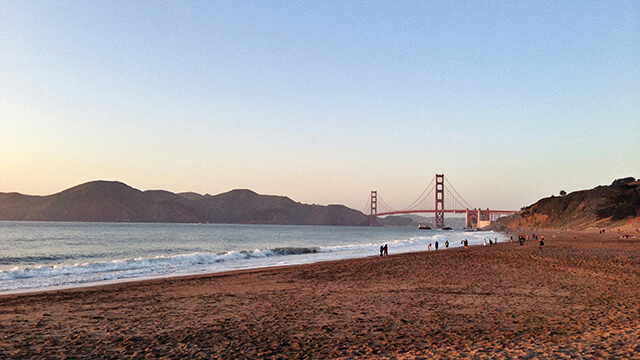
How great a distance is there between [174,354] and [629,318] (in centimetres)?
824

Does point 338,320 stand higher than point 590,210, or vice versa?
point 590,210

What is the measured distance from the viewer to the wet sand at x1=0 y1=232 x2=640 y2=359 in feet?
20.3

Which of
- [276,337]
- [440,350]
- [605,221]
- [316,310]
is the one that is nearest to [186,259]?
[316,310]

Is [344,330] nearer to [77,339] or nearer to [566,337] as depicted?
[566,337]

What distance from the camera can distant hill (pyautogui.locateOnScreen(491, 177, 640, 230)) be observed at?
7050cm

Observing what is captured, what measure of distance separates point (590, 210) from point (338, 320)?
104m

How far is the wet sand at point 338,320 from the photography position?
20.3 ft

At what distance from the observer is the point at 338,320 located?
8.35 m

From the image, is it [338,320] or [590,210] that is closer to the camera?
[338,320]

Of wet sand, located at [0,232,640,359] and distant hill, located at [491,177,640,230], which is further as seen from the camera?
distant hill, located at [491,177,640,230]

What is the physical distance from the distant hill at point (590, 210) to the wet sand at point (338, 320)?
2565 inches

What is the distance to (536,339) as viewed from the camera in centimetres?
656

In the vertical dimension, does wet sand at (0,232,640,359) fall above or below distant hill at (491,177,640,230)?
below

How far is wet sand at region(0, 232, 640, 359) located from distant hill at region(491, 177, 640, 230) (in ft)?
214
